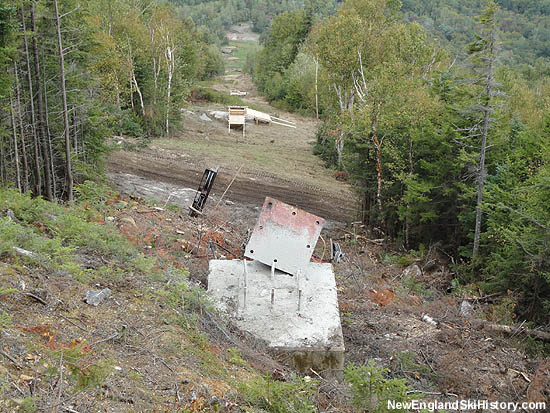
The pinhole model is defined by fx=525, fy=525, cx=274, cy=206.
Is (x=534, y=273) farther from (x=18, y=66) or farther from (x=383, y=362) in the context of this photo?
(x=18, y=66)

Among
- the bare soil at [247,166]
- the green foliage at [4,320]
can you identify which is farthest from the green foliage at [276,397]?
the bare soil at [247,166]

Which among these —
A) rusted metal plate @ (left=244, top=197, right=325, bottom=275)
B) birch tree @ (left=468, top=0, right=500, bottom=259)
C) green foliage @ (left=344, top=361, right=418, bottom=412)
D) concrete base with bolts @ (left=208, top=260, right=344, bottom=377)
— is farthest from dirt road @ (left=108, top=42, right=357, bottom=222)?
green foliage @ (left=344, top=361, right=418, bottom=412)

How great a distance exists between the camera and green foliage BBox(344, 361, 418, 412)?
21.3 ft

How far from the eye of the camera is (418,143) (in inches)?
840

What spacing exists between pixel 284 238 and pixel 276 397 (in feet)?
17.4

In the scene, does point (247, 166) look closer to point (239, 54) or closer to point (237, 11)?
point (239, 54)

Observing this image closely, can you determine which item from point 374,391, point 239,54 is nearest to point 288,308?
point 374,391

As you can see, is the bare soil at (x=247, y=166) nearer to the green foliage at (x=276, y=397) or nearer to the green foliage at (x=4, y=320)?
the green foliage at (x=4, y=320)

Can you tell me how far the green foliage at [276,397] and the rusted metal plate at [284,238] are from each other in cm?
426

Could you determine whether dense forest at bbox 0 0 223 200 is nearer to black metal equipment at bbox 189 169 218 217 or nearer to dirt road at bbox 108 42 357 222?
black metal equipment at bbox 189 169 218 217

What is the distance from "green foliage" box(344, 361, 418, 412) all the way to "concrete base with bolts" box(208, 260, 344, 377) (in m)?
2.24

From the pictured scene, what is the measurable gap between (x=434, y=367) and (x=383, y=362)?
36.6 inches

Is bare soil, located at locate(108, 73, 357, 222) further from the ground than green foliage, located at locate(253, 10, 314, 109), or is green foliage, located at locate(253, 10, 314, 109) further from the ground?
green foliage, located at locate(253, 10, 314, 109)

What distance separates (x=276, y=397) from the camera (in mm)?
6734
